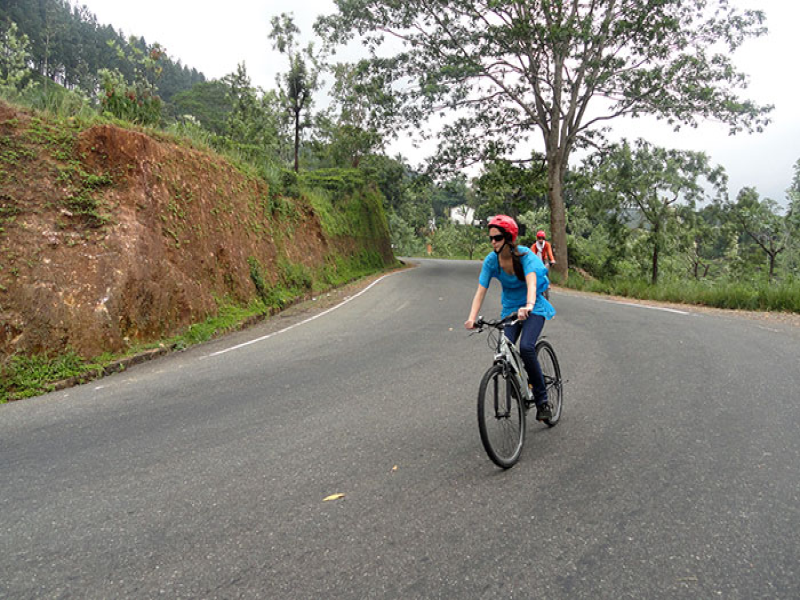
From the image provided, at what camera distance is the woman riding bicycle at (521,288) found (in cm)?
416

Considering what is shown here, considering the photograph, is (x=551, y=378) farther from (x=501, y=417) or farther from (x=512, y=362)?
(x=501, y=417)

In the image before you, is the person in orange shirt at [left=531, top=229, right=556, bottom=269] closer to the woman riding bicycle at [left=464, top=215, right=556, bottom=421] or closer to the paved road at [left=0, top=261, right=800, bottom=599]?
the paved road at [left=0, top=261, right=800, bottom=599]

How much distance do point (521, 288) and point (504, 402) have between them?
1.10m

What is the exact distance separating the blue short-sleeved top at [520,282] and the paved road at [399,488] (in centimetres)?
119

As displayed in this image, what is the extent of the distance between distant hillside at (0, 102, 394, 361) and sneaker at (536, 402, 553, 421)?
701 centimetres

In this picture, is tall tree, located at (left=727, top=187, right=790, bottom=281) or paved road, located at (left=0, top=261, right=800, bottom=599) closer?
paved road, located at (left=0, top=261, right=800, bottom=599)

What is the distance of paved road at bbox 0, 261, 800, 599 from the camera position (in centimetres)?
258

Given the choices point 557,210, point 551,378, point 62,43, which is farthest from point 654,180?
point 62,43

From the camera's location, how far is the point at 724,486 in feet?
11.2

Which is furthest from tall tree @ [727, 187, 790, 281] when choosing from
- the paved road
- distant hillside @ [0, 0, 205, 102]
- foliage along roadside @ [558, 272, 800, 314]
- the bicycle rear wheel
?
distant hillside @ [0, 0, 205, 102]

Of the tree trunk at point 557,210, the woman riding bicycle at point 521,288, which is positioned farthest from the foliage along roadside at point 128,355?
the tree trunk at point 557,210

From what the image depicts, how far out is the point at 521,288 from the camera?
14.6 feet

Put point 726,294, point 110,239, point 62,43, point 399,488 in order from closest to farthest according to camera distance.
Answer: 1. point 399,488
2. point 110,239
3. point 726,294
4. point 62,43

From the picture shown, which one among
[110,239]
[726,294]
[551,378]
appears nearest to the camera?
[551,378]
